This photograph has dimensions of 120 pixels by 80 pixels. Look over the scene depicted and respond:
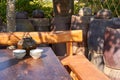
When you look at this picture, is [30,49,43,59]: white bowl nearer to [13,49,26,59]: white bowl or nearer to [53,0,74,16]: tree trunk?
[13,49,26,59]: white bowl

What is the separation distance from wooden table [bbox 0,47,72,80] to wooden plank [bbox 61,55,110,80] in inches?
10.8

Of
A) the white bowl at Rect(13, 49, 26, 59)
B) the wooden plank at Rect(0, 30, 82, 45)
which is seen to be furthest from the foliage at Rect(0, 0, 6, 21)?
the white bowl at Rect(13, 49, 26, 59)

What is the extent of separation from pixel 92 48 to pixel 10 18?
190 centimetres

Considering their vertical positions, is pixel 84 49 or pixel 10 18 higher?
pixel 10 18

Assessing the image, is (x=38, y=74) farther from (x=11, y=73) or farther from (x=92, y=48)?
(x=92, y=48)

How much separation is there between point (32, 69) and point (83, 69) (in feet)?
2.22

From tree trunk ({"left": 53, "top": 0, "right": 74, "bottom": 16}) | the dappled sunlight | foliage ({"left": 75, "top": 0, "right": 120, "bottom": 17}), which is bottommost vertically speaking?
the dappled sunlight

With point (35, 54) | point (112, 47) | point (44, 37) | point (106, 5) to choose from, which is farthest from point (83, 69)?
point (106, 5)

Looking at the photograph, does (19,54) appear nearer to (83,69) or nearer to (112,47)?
(83,69)

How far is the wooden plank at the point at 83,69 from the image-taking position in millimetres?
2560

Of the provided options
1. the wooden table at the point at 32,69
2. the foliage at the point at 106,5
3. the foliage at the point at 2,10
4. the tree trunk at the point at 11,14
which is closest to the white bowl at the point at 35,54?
the wooden table at the point at 32,69

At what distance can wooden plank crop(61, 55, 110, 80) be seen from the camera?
2560 mm

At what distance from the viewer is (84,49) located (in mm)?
5625

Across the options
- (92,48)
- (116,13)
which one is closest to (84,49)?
(92,48)
